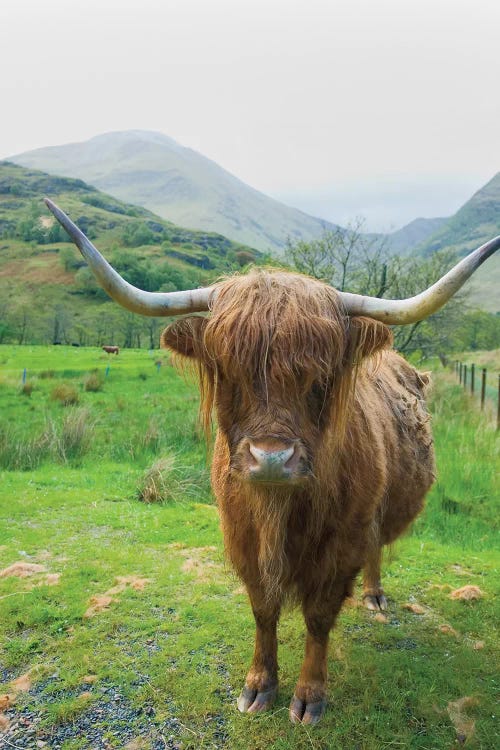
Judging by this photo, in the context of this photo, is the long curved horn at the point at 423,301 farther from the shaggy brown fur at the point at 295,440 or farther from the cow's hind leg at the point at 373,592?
the cow's hind leg at the point at 373,592

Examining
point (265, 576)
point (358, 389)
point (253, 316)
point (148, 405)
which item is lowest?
point (148, 405)

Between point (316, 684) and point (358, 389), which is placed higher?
point (358, 389)

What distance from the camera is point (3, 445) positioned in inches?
303

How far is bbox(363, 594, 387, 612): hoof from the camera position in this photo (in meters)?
A: 3.99

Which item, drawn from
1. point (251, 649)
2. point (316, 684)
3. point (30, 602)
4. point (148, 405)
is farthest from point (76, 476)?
point (148, 405)

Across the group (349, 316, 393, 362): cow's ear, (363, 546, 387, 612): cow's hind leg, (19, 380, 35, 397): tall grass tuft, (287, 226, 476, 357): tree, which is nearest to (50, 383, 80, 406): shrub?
(19, 380, 35, 397): tall grass tuft

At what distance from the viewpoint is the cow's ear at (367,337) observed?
2221 millimetres

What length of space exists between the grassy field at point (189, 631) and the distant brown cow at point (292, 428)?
31 centimetres

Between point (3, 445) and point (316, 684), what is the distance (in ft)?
21.0

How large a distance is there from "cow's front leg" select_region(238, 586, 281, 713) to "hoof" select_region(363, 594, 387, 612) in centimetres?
129

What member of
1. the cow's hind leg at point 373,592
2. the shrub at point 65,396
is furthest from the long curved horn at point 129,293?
the shrub at point 65,396

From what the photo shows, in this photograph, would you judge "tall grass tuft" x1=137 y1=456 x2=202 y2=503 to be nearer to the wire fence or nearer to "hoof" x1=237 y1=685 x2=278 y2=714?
"hoof" x1=237 y1=685 x2=278 y2=714

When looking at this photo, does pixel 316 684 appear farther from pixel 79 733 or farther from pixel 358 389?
pixel 358 389

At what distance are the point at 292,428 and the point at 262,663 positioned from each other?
5.76ft
